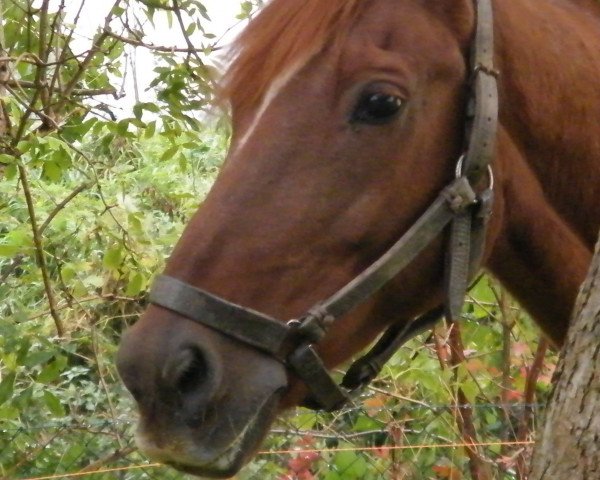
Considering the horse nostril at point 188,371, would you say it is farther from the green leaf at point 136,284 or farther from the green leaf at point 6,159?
the green leaf at point 136,284

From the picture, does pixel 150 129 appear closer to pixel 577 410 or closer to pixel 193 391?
pixel 193 391

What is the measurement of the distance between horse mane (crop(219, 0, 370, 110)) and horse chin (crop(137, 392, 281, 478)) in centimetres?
58

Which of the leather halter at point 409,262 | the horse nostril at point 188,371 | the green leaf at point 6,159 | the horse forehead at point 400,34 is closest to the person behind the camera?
the horse nostril at point 188,371

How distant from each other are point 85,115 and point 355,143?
1.76m

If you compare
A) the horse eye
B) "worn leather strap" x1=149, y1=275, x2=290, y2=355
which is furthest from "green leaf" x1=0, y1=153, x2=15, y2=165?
the horse eye

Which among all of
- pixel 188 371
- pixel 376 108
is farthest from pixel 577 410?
pixel 376 108

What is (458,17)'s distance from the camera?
1.85m

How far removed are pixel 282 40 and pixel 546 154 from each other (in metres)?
0.62

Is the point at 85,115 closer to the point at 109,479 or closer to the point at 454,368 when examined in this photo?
the point at 109,479

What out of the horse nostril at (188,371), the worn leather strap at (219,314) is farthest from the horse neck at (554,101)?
the horse nostril at (188,371)

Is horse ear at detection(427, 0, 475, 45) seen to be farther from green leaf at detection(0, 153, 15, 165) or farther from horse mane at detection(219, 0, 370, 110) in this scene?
green leaf at detection(0, 153, 15, 165)

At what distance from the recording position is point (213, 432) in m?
1.57

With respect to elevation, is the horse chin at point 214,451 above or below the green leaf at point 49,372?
above

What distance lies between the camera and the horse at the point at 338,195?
1571mm
